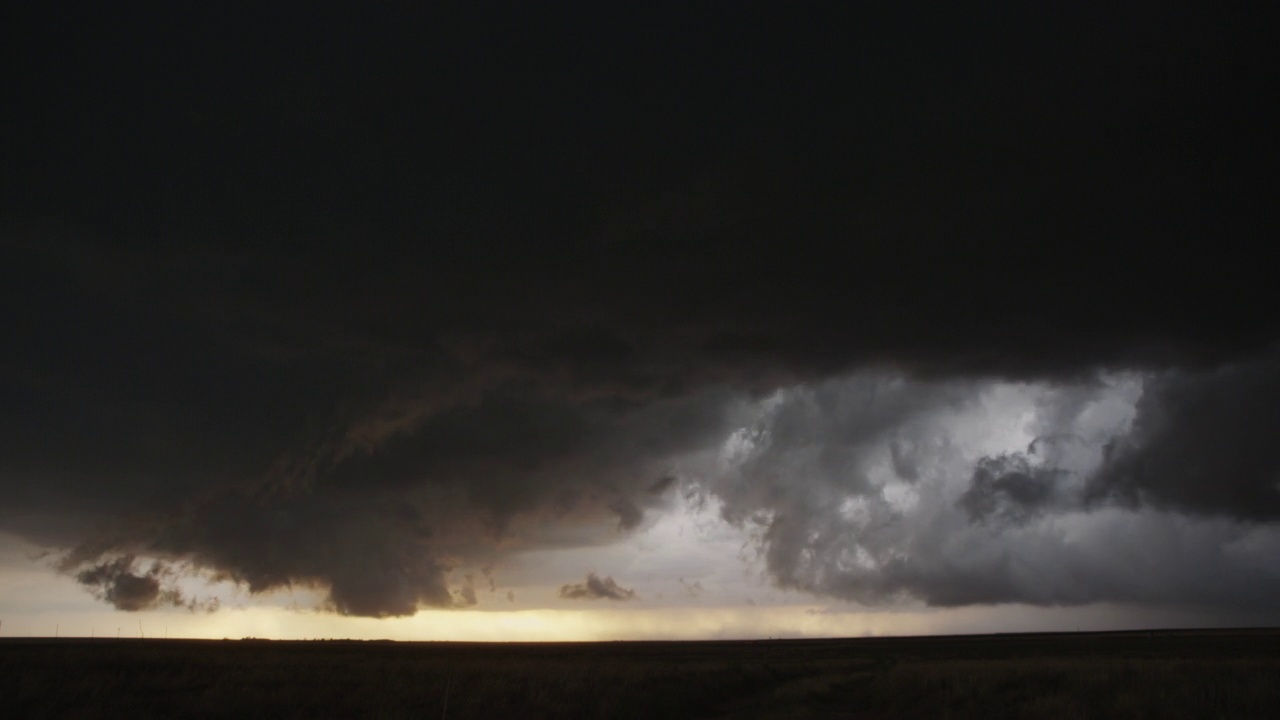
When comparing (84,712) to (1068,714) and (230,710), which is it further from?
(1068,714)

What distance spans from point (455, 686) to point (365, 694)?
353 centimetres

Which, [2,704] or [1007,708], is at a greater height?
[2,704]

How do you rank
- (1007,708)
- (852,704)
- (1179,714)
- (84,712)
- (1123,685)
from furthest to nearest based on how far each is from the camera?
1. (852,704)
2. (1123,685)
3. (1007,708)
4. (1179,714)
5. (84,712)

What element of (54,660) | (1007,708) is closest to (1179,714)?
(1007,708)

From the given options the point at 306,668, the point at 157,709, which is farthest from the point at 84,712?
the point at 306,668

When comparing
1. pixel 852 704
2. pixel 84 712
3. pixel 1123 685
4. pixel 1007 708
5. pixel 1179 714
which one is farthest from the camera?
pixel 852 704

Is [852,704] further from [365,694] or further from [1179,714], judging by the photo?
[365,694]

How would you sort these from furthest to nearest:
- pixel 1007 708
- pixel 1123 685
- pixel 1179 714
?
pixel 1123 685 < pixel 1007 708 < pixel 1179 714

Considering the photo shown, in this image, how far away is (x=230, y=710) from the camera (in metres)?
23.2

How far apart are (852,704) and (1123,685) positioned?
9.28m

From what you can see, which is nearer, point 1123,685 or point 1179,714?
point 1179,714

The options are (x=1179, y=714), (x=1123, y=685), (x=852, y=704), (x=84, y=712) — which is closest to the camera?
(x=84, y=712)

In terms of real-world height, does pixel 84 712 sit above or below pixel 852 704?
above

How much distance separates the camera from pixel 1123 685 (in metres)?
29.2
